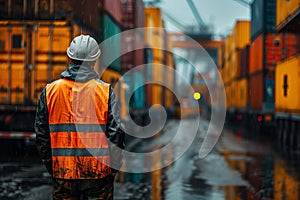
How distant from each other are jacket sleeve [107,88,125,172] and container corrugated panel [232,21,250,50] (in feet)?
101

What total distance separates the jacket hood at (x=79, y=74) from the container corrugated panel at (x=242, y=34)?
3058 cm

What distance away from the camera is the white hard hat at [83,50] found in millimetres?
3660

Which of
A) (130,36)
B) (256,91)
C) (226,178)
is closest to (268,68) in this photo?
(256,91)

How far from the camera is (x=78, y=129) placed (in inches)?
141

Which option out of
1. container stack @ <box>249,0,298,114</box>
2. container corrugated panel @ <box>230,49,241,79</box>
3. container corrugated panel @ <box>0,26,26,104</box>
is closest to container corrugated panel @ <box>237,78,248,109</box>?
container corrugated panel @ <box>230,49,241,79</box>

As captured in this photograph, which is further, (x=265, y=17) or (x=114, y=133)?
(x=265, y=17)

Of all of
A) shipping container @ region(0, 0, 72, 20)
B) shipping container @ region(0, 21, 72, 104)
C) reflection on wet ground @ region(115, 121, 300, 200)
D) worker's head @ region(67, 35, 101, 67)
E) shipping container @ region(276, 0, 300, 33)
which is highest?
shipping container @ region(276, 0, 300, 33)

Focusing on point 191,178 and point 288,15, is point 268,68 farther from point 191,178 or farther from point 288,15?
point 191,178

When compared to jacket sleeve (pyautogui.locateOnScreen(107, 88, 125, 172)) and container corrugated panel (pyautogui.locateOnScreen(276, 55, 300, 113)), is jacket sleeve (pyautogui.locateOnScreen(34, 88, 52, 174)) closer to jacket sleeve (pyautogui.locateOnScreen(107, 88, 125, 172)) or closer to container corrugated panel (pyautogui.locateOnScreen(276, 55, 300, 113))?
jacket sleeve (pyautogui.locateOnScreen(107, 88, 125, 172))

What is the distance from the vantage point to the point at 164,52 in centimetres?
4316

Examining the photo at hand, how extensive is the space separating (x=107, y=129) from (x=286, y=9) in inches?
526

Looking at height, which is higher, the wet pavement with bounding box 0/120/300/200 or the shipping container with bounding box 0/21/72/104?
the shipping container with bounding box 0/21/72/104

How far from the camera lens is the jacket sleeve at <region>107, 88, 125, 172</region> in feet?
11.6

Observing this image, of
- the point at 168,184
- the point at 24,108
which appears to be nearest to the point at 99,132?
the point at 168,184
